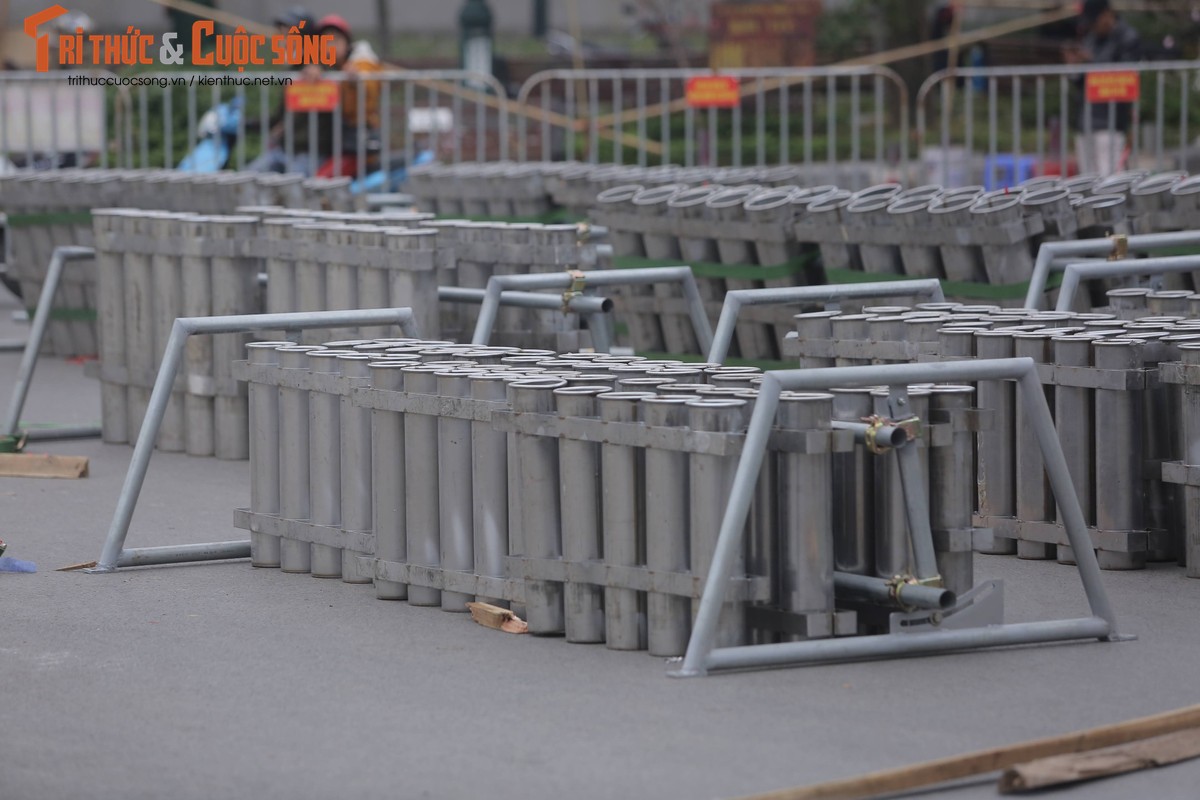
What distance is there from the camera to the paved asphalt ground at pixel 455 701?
5.25 metres

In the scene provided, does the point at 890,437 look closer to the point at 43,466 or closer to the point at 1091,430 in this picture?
the point at 1091,430

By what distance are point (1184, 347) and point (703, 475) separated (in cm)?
236

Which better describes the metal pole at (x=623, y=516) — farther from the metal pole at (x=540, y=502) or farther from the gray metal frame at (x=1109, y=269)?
the gray metal frame at (x=1109, y=269)

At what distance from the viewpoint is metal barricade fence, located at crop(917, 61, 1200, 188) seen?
18219 millimetres

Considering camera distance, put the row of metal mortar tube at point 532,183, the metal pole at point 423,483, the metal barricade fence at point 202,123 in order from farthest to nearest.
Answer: the metal barricade fence at point 202,123 < the row of metal mortar tube at point 532,183 < the metal pole at point 423,483

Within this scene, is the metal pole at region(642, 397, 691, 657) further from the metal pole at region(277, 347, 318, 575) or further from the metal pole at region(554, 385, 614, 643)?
the metal pole at region(277, 347, 318, 575)

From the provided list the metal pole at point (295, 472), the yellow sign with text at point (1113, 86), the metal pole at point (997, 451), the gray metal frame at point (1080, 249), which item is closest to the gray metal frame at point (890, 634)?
the metal pole at point (997, 451)

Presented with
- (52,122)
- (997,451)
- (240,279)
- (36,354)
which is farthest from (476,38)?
(997,451)

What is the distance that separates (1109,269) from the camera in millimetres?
9562

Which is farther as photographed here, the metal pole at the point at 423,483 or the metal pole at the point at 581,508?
the metal pole at the point at 423,483

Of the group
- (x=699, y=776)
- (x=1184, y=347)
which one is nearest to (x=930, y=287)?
(x=1184, y=347)

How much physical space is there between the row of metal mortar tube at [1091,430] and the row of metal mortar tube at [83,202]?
6751 millimetres

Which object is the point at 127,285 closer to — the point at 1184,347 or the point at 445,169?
the point at 445,169

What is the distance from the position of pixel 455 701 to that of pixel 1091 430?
314 cm
